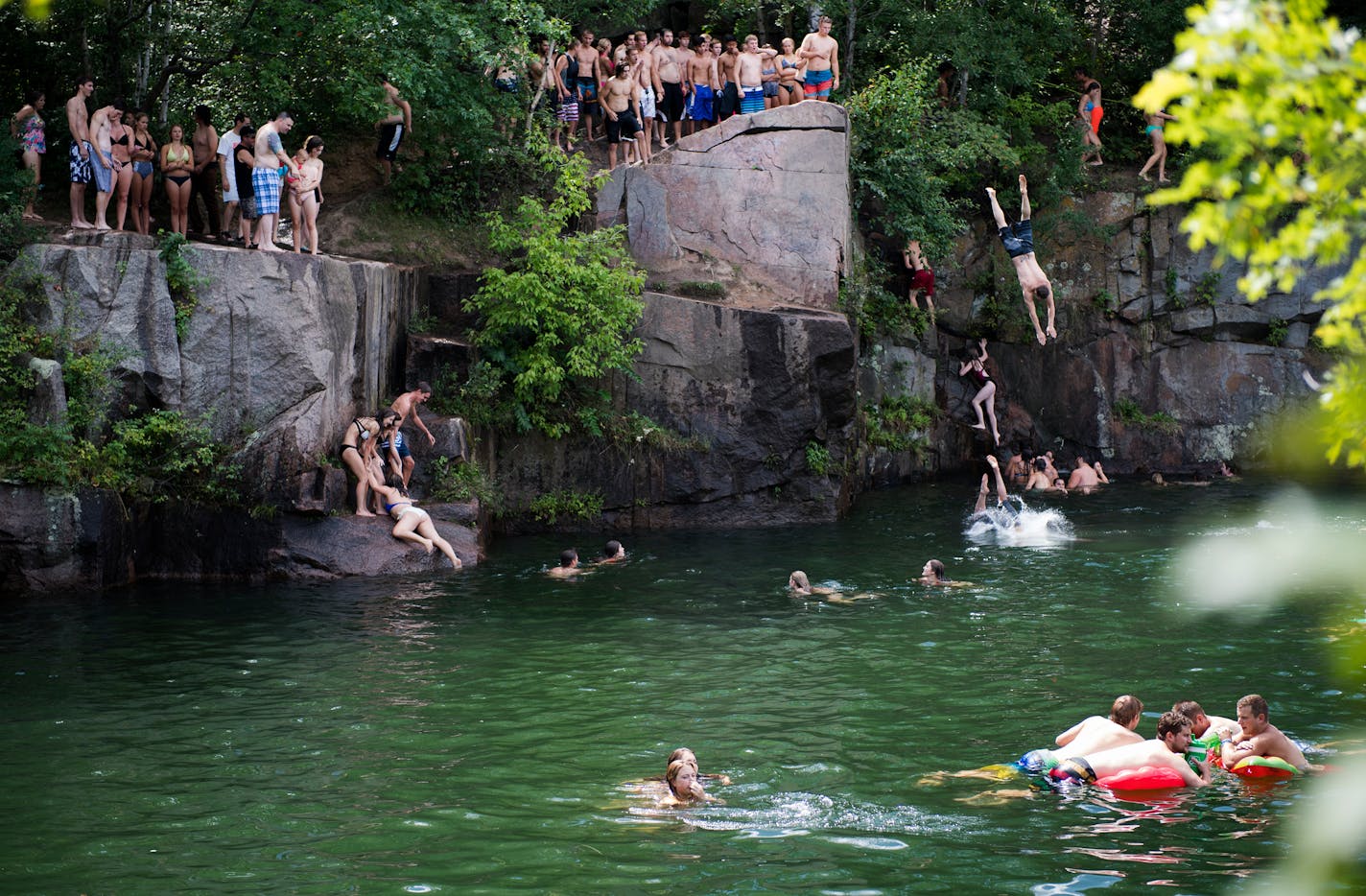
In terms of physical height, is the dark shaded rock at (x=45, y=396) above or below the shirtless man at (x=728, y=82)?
below

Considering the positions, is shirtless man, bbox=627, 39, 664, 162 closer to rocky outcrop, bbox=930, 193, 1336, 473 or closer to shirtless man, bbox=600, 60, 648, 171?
shirtless man, bbox=600, 60, 648, 171

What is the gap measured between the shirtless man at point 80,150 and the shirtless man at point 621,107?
9233 millimetres

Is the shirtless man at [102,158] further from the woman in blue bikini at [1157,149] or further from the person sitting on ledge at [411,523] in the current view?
the woman in blue bikini at [1157,149]

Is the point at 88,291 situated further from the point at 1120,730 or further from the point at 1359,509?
the point at 1359,509

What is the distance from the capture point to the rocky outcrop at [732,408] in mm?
23969

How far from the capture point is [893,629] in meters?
15.7

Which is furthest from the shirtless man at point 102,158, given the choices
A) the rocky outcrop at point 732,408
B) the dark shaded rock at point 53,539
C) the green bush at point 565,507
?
the rocky outcrop at point 732,408

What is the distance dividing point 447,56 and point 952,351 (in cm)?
1431

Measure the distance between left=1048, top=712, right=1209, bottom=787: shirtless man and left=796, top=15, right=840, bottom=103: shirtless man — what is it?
19.1 meters

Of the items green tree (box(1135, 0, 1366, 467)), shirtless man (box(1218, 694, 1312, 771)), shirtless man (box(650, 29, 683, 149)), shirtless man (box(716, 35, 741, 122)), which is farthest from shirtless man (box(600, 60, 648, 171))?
green tree (box(1135, 0, 1366, 467))

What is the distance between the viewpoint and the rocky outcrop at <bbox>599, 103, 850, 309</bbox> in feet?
85.0

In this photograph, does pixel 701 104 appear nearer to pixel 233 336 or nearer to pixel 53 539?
pixel 233 336

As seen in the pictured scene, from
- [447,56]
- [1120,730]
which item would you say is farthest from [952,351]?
[1120,730]

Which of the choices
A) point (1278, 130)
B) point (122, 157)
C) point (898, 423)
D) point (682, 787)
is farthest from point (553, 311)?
point (1278, 130)
